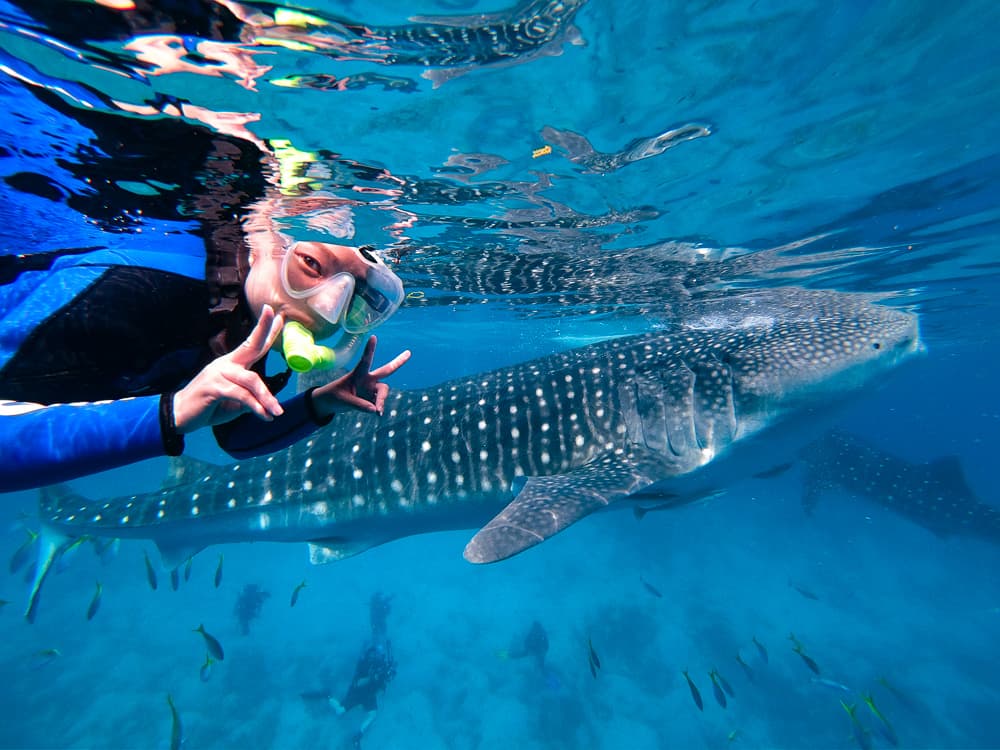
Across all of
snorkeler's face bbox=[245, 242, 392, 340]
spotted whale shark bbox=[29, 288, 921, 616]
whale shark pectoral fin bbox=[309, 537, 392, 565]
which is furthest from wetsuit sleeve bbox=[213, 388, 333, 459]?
whale shark pectoral fin bbox=[309, 537, 392, 565]

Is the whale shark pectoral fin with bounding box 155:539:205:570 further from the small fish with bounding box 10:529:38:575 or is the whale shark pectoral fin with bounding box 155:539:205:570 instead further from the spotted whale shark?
the small fish with bounding box 10:529:38:575

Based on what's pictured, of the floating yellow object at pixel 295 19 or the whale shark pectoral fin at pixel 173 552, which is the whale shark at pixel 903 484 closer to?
the whale shark pectoral fin at pixel 173 552

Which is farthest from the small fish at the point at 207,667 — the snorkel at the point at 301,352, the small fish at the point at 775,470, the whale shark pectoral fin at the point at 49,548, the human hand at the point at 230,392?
the small fish at the point at 775,470

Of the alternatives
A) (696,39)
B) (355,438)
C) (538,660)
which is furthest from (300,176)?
(538,660)

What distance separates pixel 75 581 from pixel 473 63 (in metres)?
29.2

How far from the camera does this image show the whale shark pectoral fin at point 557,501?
406cm

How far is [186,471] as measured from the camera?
269 inches

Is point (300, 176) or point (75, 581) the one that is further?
point (75, 581)

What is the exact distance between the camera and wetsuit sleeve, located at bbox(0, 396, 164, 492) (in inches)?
68.8

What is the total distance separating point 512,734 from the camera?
34.3 feet

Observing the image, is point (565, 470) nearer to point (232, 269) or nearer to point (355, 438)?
point (355, 438)

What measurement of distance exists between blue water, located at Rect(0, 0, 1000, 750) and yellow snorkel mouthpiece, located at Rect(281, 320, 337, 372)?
3.27 metres

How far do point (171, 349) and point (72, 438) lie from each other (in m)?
1.21

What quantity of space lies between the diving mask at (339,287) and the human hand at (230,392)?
0.69 metres
